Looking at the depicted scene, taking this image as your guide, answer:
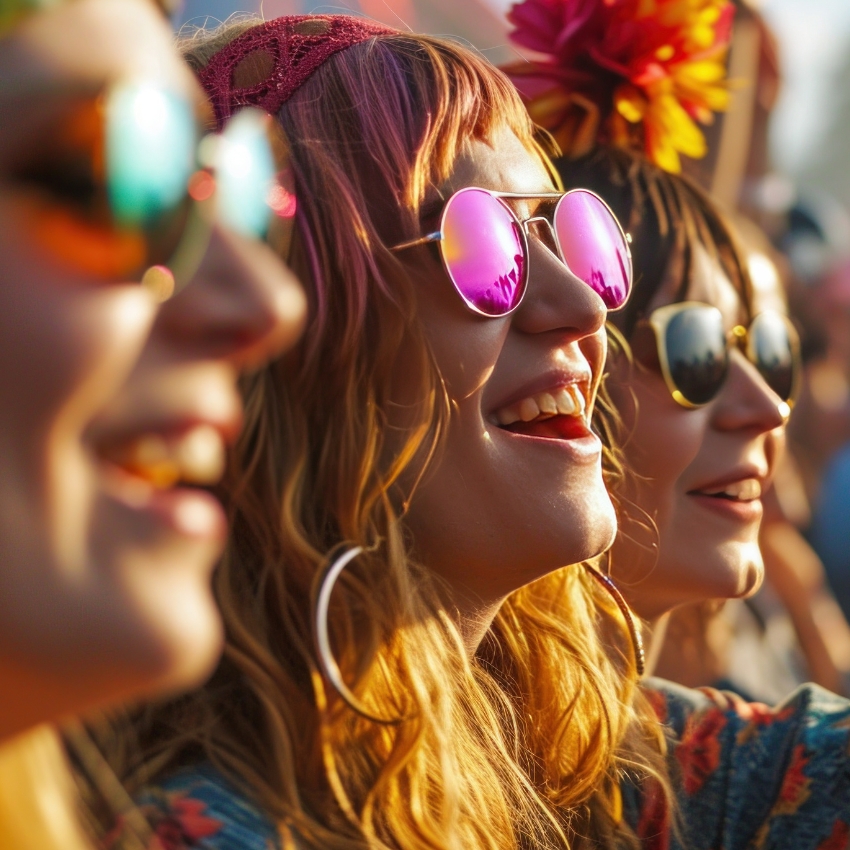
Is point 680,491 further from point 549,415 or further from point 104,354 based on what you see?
point 104,354

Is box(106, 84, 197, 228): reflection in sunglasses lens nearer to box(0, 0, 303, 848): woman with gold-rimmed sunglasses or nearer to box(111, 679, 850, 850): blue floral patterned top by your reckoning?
box(0, 0, 303, 848): woman with gold-rimmed sunglasses

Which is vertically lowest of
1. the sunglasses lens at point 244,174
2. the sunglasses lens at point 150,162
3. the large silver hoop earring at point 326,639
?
the large silver hoop earring at point 326,639

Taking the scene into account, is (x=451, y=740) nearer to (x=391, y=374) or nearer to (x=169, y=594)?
(x=391, y=374)

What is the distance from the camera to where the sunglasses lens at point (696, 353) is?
7.05ft

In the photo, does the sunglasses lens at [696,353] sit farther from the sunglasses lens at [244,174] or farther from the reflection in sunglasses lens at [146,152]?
the reflection in sunglasses lens at [146,152]

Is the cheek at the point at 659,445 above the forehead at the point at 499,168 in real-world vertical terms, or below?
below

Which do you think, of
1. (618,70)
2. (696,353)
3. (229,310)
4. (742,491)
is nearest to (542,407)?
(696,353)

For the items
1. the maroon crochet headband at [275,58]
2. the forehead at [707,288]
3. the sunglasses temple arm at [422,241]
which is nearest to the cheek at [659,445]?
the forehead at [707,288]

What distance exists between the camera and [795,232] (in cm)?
549

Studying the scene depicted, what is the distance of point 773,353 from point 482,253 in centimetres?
96

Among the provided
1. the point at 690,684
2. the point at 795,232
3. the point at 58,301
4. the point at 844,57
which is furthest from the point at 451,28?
the point at 844,57

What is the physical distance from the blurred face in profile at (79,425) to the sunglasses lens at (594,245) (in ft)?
3.31

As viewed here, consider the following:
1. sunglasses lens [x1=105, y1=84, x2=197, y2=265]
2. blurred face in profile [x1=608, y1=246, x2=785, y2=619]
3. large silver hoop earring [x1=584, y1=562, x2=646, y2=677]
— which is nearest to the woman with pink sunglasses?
large silver hoop earring [x1=584, y1=562, x2=646, y2=677]

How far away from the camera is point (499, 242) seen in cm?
166
